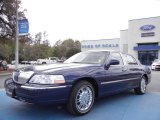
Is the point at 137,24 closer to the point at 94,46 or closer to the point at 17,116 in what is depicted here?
the point at 94,46

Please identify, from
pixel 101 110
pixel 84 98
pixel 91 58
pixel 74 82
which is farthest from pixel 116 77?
pixel 74 82

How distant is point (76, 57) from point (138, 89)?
2317 millimetres

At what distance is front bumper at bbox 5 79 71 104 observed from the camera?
14.6 feet

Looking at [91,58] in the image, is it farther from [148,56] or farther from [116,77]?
[148,56]

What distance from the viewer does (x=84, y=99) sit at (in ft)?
16.7

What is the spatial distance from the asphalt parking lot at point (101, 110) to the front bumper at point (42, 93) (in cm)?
48

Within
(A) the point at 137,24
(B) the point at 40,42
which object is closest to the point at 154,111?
(A) the point at 137,24

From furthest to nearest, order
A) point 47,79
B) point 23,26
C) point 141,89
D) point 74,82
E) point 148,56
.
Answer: point 148,56 < point 23,26 < point 141,89 < point 74,82 < point 47,79

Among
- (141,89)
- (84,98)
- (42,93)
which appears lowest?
(141,89)

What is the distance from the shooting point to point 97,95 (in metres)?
5.51

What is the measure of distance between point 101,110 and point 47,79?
1633mm

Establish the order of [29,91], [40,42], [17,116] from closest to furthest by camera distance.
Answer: [29,91], [17,116], [40,42]

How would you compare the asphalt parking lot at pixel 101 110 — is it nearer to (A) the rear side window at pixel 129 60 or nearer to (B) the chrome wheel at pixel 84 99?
(B) the chrome wheel at pixel 84 99

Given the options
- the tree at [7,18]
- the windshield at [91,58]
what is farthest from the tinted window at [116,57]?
the tree at [7,18]
